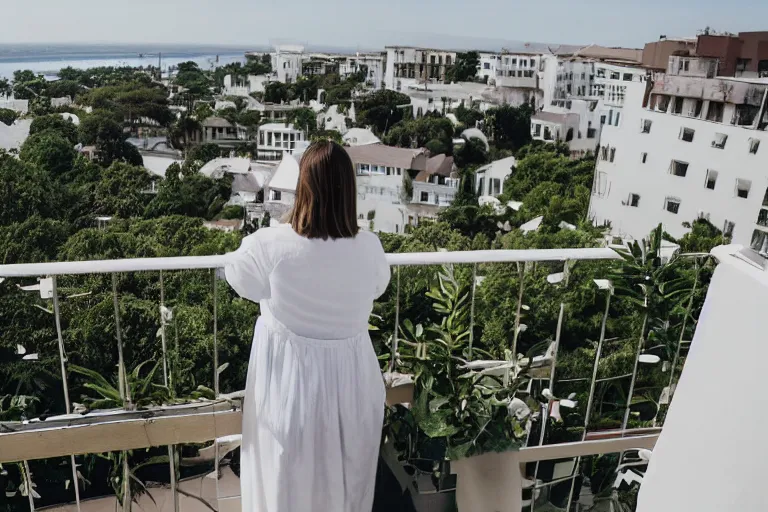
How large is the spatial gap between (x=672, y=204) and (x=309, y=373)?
5.18 metres

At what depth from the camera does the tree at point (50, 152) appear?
1316 cm

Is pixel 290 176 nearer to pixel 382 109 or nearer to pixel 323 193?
pixel 323 193

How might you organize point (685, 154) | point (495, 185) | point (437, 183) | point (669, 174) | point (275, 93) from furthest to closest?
point (275, 93), point (437, 183), point (495, 185), point (669, 174), point (685, 154)

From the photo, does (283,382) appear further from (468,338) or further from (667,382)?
(667,382)

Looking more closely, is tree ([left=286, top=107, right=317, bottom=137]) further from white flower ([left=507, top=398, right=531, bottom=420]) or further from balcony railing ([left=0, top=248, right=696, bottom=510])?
white flower ([left=507, top=398, right=531, bottom=420])

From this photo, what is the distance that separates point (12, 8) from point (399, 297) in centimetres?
1259

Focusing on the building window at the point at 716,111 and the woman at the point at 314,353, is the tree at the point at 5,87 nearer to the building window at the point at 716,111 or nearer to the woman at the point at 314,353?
the building window at the point at 716,111

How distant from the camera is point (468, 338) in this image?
1420 mm

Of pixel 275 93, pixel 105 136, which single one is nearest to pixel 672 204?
pixel 275 93

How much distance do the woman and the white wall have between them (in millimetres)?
2563

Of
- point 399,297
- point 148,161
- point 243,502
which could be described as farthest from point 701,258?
point 148,161

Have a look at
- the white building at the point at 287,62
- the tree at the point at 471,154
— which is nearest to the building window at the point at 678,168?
the tree at the point at 471,154

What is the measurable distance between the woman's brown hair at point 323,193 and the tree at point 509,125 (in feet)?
32.1

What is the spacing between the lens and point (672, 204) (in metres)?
5.65
